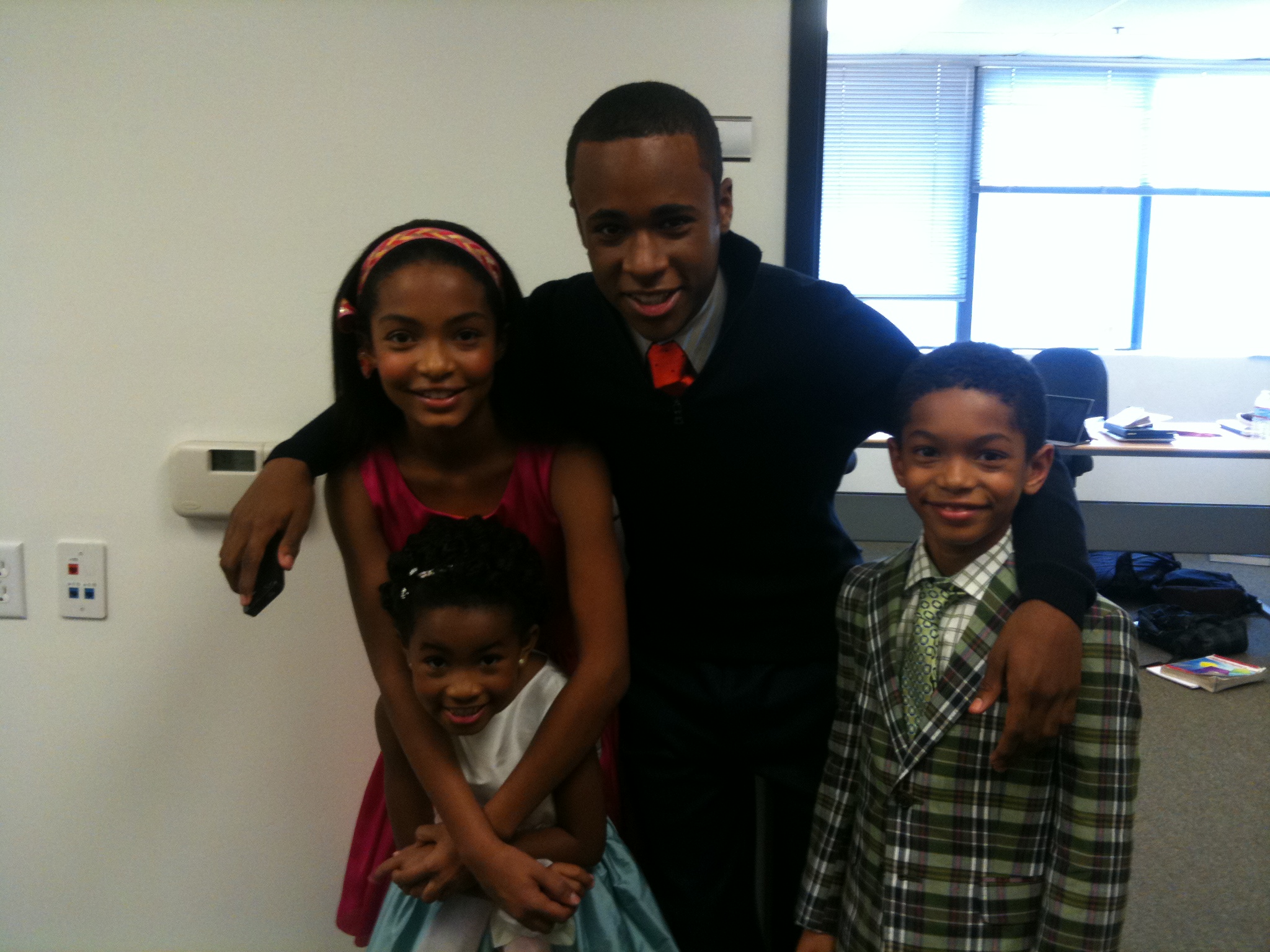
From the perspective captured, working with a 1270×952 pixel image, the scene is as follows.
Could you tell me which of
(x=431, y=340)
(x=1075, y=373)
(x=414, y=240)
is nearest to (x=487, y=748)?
(x=431, y=340)

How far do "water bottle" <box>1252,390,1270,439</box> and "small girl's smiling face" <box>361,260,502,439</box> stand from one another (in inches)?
168

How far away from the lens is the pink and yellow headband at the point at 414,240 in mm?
1069

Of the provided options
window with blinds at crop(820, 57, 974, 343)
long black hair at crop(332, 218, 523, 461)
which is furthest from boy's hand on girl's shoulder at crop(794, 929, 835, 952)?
window with blinds at crop(820, 57, 974, 343)

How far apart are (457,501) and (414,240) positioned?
0.33 metres

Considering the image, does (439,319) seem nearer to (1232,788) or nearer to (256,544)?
(256,544)

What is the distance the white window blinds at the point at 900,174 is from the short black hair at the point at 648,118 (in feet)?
16.0

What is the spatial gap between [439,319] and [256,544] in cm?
32

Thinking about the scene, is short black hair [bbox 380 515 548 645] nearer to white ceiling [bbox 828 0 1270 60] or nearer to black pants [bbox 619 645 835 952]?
black pants [bbox 619 645 835 952]

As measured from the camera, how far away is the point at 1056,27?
202 inches

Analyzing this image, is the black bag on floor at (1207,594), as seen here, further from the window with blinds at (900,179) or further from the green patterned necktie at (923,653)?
the green patterned necktie at (923,653)

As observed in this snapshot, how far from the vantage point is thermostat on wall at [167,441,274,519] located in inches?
58.7

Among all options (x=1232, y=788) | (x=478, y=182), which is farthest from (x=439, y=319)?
(x=1232, y=788)

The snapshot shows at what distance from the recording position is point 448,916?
1.11 meters

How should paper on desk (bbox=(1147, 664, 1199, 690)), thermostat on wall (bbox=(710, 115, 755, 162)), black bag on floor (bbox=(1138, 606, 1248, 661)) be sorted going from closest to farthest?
thermostat on wall (bbox=(710, 115, 755, 162)) → paper on desk (bbox=(1147, 664, 1199, 690)) → black bag on floor (bbox=(1138, 606, 1248, 661))
